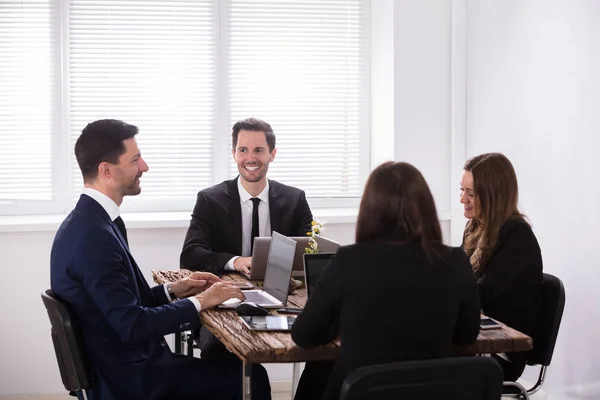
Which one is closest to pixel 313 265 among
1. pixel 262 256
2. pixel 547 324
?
pixel 262 256

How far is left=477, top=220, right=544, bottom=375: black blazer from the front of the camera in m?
3.07

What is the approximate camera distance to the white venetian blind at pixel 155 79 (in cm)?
483

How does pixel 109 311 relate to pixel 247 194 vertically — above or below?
below

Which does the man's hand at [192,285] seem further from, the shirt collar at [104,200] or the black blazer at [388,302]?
the black blazer at [388,302]

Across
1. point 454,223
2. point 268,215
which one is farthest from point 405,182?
point 454,223

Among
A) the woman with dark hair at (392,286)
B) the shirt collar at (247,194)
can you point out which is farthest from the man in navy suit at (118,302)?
the shirt collar at (247,194)

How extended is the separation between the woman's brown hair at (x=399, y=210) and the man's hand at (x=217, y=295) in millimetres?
821

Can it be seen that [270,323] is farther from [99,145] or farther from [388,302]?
[99,145]

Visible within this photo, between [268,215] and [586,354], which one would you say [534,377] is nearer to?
[586,354]

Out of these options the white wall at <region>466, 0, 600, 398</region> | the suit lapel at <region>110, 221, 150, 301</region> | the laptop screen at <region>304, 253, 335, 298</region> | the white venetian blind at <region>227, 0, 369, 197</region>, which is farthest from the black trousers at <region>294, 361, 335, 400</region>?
the white venetian blind at <region>227, 0, 369, 197</region>

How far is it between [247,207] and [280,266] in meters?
1.05

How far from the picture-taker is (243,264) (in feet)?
12.2

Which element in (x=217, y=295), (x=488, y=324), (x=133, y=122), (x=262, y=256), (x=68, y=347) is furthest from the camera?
(x=133, y=122)

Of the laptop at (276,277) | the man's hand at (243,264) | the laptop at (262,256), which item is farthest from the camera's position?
the man's hand at (243,264)
